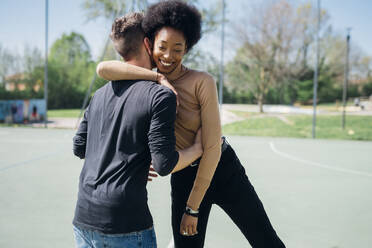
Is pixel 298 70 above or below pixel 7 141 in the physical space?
above

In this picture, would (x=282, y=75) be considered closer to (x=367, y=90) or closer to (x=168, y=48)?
(x=367, y=90)

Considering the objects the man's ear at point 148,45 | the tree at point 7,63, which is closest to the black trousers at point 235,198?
the man's ear at point 148,45

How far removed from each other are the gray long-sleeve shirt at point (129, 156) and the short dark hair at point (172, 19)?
29 cm

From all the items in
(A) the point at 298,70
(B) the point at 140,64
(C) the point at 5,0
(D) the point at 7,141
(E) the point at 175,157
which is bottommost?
(D) the point at 7,141

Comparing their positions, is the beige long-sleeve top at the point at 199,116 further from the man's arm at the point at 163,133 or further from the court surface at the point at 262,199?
the court surface at the point at 262,199

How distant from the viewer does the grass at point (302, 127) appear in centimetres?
1138

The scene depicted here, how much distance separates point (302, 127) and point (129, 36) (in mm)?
11588

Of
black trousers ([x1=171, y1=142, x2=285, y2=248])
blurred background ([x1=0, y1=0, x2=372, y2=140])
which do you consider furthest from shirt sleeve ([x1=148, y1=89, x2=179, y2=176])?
blurred background ([x1=0, y1=0, x2=372, y2=140])

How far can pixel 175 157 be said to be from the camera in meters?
1.16

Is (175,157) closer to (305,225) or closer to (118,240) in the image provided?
(118,240)

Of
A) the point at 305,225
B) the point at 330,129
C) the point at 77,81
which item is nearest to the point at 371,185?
the point at 305,225

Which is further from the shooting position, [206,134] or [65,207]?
[65,207]

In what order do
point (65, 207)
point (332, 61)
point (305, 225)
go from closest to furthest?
point (305, 225) → point (65, 207) → point (332, 61)

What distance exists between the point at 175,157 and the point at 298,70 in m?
13.0
